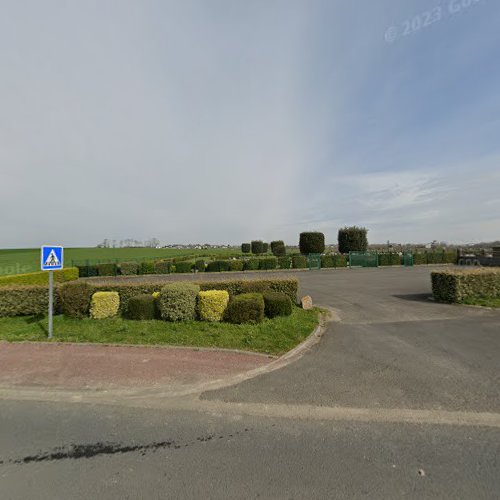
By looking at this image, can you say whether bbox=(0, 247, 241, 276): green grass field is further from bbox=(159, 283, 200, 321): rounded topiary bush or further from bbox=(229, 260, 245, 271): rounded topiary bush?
bbox=(159, 283, 200, 321): rounded topiary bush

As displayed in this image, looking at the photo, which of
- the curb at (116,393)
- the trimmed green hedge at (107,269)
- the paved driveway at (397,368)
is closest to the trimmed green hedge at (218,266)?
the trimmed green hedge at (107,269)

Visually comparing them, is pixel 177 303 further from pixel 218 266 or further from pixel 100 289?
pixel 218 266

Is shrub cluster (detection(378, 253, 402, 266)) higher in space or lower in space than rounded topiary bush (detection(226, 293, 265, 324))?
higher

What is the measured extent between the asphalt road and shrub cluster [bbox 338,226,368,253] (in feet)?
91.8

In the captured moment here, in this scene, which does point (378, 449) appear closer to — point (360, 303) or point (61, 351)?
point (61, 351)

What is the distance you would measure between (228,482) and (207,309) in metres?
5.08

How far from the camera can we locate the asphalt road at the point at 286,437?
2381 millimetres

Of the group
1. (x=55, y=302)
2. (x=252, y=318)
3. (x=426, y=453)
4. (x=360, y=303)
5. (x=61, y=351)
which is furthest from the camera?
(x=360, y=303)

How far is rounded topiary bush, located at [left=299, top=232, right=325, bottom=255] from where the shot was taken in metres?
33.4

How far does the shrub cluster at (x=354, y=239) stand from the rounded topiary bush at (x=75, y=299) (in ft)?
95.4

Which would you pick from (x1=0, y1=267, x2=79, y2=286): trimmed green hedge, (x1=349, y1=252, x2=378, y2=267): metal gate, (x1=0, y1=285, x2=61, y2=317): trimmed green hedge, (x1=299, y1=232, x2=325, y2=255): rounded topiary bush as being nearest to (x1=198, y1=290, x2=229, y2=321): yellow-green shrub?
(x1=0, y1=285, x2=61, y2=317): trimmed green hedge

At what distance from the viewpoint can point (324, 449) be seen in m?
2.81

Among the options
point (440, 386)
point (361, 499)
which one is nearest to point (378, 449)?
point (361, 499)

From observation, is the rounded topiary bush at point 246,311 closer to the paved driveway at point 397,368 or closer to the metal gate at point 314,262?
the paved driveway at point 397,368
